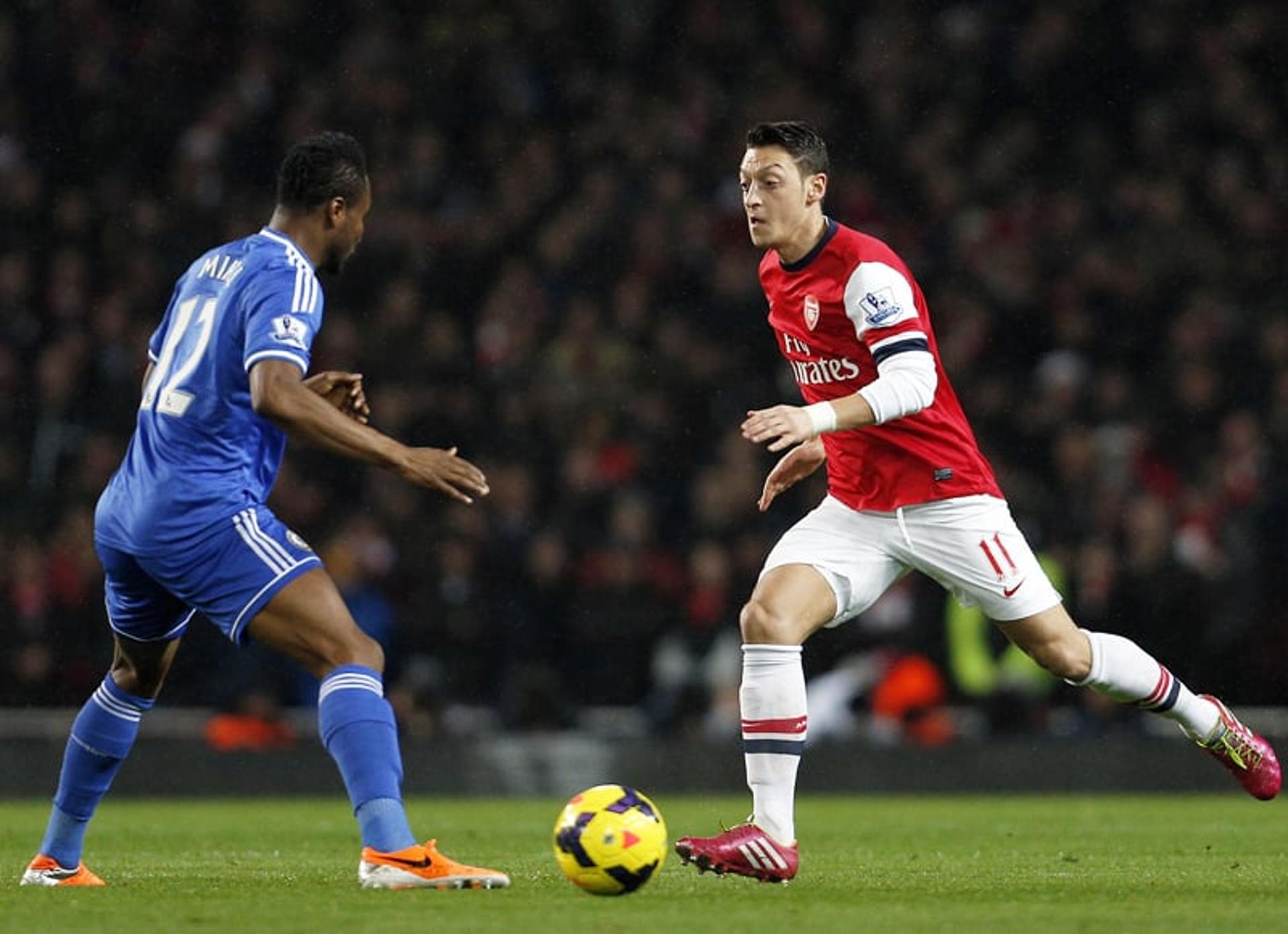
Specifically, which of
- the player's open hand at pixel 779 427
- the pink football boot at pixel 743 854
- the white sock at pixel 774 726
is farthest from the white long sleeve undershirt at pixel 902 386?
the pink football boot at pixel 743 854

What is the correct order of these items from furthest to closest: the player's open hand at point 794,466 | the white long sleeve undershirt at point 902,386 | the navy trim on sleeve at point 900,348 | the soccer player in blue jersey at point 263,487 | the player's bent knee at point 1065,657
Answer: the player's open hand at point 794,466 < the player's bent knee at point 1065,657 < the navy trim on sleeve at point 900,348 < the white long sleeve undershirt at point 902,386 < the soccer player in blue jersey at point 263,487

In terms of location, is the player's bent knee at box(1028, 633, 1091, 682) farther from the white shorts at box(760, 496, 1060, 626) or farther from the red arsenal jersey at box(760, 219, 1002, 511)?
the red arsenal jersey at box(760, 219, 1002, 511)

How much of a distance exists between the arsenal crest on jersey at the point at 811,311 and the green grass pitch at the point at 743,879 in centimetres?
171

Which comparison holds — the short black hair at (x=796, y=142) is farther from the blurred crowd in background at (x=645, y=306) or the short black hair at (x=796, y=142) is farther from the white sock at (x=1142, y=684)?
the blurred crowd in background at (x=645, y=306)

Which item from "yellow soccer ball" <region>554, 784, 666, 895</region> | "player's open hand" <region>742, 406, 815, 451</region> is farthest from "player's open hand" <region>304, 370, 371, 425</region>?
"yellow soccer ball" <region>554, 784, 666, 895</region>

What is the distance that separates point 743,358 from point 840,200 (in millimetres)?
1854

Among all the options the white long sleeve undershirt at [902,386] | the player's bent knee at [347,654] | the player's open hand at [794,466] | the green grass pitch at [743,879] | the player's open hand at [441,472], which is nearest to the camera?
the green grass pitch at [743,879]

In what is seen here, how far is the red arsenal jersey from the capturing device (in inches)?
268

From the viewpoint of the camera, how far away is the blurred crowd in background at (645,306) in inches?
532

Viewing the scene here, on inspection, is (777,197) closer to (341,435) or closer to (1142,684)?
(341,435)

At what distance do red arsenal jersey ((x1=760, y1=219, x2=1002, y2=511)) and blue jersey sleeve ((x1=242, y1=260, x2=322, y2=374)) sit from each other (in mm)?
1593

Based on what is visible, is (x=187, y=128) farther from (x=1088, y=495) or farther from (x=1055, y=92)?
(x=1088, y=495)

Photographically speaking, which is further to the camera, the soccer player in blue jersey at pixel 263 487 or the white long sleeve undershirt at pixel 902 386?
the white long sleeve undershirt at pixel 902 386

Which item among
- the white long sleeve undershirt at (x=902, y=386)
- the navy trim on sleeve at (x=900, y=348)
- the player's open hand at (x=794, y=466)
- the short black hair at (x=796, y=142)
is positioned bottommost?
the player's open hand at (x=794, y=466)
